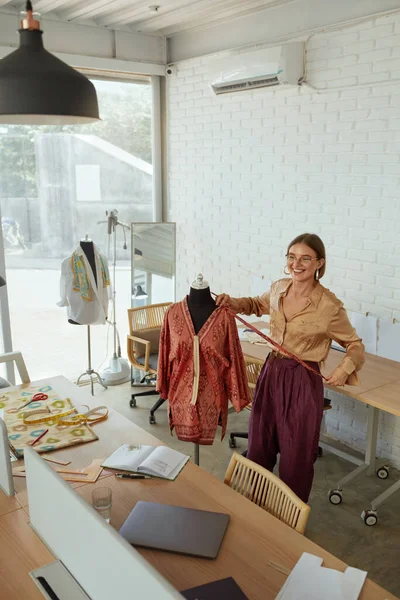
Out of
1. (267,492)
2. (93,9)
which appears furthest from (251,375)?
(93,9)

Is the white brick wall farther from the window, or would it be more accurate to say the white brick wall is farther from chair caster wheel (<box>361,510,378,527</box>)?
chair caster wheel (<box>361,510,378,527</box>)

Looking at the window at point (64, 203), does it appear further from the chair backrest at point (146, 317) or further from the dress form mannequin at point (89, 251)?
the chair backrest at point (146, 317)

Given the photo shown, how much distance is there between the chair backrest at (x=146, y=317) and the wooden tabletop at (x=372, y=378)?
109cm

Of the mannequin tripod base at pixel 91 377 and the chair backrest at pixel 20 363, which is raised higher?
the chair backrest at pixel 20 363

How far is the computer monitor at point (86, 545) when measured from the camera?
1364 mm

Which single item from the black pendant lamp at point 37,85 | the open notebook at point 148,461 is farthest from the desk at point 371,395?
the black pendant lamp at point 37,85

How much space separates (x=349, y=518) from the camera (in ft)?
11.5

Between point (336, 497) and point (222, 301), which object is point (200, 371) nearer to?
point (222, 301)

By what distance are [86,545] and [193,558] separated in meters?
0.47

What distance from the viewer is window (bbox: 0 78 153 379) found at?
5105mm

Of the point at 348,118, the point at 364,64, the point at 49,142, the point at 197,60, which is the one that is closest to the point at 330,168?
the point at 348,118

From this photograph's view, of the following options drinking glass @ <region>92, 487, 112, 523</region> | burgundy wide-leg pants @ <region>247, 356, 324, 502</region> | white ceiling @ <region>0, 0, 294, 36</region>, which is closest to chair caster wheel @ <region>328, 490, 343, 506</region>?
burgundy wide-leg pants @ <region>247, 356, 324, 502</region>

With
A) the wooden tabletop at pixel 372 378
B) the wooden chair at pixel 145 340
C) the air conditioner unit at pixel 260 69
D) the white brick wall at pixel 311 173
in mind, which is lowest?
the wooden chair at pixel 145 340

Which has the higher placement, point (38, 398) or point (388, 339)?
point (388, 339)
